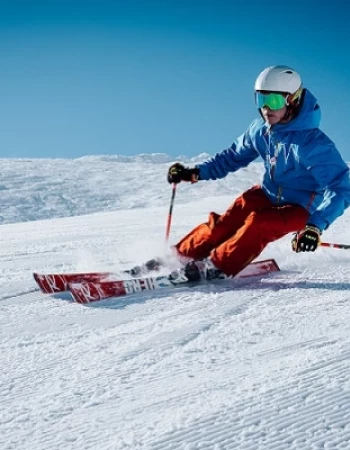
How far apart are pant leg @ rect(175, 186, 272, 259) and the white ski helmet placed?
0.88m

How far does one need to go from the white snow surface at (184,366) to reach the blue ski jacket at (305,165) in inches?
20.7

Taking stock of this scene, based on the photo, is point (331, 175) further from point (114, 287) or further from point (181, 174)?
point (114, 287)

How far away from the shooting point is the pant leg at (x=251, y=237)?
3842mm

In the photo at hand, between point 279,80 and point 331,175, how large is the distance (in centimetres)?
78

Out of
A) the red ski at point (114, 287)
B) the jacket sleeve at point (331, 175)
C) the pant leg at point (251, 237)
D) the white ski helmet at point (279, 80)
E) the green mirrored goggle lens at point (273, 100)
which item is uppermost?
the white ski helmet at point (279, 80)

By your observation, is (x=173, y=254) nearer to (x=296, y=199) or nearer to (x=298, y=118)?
(x=296, y=199)

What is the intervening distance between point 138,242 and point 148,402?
4.40 m

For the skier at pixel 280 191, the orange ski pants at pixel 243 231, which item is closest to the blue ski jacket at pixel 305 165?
the skier at pixel 280 191

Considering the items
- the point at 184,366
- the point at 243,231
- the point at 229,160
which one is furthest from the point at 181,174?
the point at 184,366

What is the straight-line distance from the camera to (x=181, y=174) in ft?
16.0

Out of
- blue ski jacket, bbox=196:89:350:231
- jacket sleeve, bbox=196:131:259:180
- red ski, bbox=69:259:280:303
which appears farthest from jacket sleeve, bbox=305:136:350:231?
red ski, bbox=69:259:280:303

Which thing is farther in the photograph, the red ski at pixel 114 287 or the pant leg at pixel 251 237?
the pant leg at pixel 251 237

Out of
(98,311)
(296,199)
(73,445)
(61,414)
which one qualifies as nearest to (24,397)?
(61,414)

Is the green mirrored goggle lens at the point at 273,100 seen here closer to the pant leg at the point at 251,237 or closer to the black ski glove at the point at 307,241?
the pant leg at the point at 251,237
